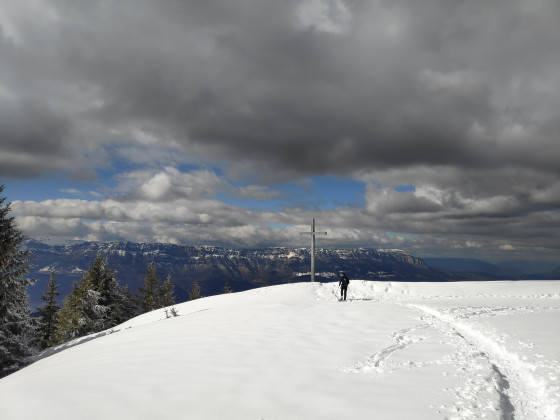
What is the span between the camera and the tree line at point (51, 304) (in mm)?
18031

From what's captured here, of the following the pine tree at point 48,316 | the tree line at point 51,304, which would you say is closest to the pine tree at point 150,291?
the tree line at point 51,304

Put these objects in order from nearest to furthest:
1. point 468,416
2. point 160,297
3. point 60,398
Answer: point 468,416
point 60,398
point 160,297

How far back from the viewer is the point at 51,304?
40844 mm

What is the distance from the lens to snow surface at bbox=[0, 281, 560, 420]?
497 cm

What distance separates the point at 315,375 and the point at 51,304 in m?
47.7

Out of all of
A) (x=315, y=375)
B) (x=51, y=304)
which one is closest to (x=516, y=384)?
(x=315, y=375)

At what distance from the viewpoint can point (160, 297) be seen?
56094 millimetres

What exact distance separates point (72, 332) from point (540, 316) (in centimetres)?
4007

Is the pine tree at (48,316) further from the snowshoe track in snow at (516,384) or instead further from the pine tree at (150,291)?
the snowshoe track in snow at (516,384)

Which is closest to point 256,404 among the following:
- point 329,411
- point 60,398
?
point 329,411

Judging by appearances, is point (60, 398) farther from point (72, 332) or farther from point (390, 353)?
point (72, 332)

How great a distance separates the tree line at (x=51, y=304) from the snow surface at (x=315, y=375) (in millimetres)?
12821

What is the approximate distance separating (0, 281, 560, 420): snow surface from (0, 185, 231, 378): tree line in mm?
12821

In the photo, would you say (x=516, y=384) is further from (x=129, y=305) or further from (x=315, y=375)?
(x=129, y=305)
